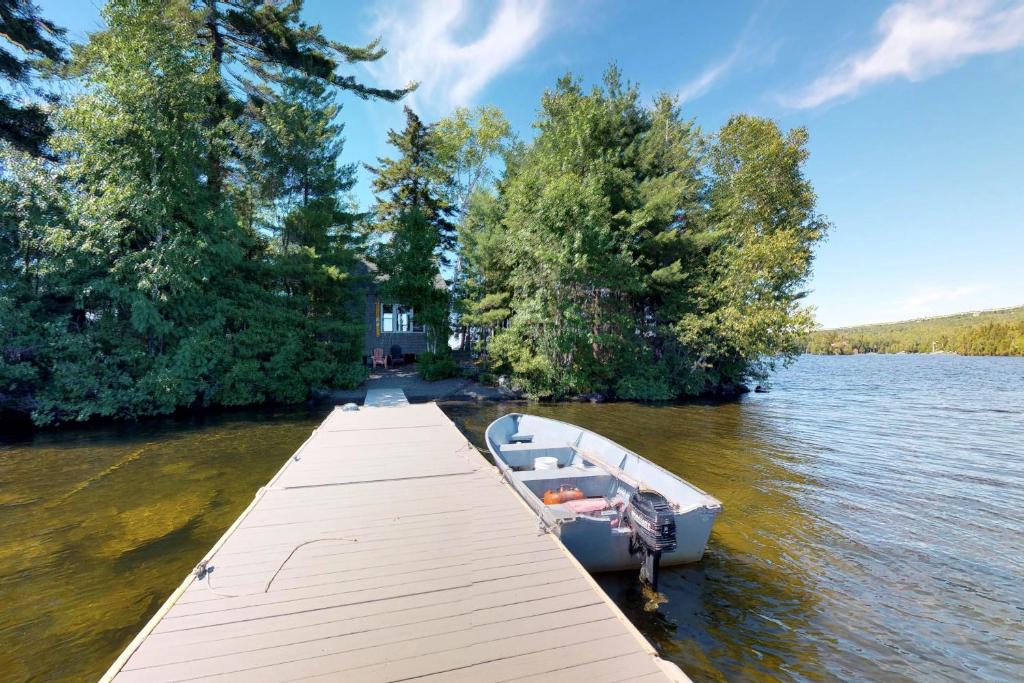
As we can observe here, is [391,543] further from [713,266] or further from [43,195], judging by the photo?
[713,266]

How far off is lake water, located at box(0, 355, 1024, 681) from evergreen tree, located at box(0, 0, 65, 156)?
8.56 metres

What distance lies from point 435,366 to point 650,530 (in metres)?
16.5

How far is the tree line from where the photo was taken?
11930mm

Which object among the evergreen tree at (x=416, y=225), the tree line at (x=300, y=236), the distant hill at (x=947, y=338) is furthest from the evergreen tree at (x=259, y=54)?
the distant hill at (x=947, y=338)

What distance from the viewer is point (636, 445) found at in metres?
10.7

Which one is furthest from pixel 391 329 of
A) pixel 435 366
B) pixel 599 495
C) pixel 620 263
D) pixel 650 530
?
pixel 650 530

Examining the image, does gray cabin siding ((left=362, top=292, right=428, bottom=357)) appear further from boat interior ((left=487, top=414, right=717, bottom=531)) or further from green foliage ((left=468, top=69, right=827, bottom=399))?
boat interior ((left=487, top=414, right=717, bottom=531))

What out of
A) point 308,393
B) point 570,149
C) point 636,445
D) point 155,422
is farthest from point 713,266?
point 155,422

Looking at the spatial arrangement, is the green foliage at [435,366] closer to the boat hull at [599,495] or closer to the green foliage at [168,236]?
the green foliage at [168,236]

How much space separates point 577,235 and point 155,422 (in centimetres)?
1526

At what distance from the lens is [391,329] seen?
2459cm

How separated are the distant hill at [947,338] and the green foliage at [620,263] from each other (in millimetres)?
29412

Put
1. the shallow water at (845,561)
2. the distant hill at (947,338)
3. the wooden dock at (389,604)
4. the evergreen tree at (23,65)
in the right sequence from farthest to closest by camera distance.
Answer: the distant hill at (947,338) < the evergreen tree at (23,65) < the shallow water at (845,561) < the wooden dock at (389,604)

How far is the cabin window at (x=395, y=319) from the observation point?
2428cm
